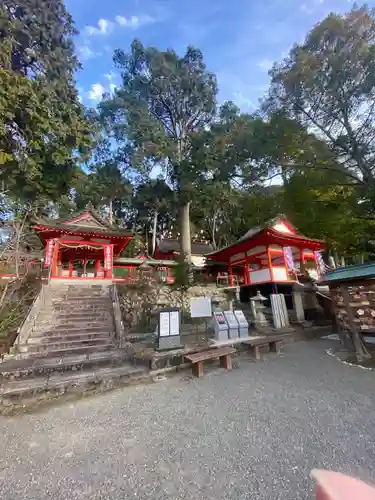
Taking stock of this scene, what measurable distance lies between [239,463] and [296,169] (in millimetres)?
10093

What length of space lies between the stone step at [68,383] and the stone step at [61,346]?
4.63 ft

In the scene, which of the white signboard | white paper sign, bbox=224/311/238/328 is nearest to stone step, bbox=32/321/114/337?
the white signboard

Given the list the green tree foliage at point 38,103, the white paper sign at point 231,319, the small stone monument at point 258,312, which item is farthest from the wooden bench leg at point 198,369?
the green tree foliage at point 38,103

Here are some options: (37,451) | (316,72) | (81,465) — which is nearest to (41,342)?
(37,451)

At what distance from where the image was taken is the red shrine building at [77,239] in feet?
42.4

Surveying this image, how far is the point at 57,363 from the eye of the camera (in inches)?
222

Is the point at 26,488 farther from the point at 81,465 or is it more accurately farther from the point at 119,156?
the point at 119,156

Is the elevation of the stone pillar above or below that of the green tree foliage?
below

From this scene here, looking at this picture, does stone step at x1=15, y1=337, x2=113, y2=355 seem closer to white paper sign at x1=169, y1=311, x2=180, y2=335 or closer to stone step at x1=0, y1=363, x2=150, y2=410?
stone step at x1=0, y1=363, x2=150, y2=410

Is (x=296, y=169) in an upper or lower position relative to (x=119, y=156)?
lower

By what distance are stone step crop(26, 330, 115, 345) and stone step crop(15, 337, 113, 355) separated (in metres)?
0.12

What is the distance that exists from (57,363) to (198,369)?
335 cm

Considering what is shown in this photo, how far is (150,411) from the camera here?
4.04m

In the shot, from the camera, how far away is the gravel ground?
2.41 m
